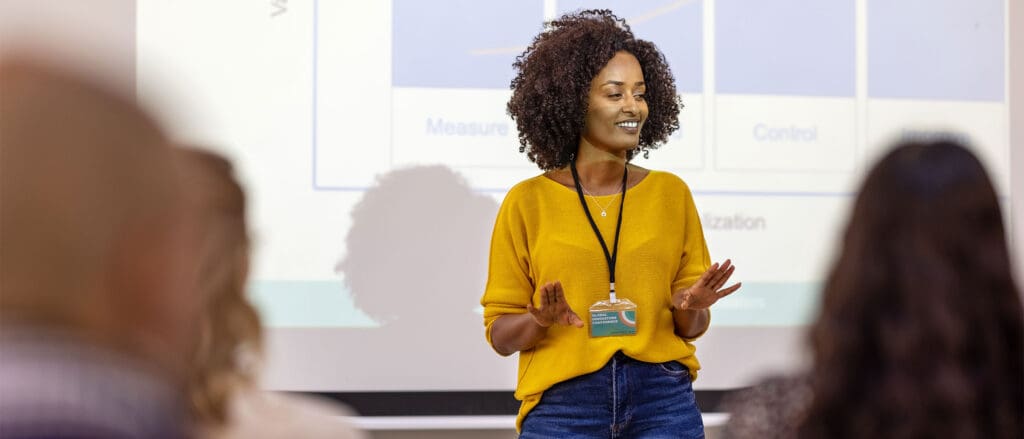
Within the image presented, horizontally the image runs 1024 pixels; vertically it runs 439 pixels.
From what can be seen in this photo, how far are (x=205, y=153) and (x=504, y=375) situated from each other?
7.80ft

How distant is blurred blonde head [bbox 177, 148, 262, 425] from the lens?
1.03m

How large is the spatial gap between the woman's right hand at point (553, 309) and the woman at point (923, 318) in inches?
35.9

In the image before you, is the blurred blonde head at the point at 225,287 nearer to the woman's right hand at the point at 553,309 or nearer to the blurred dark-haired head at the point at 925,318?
the blurred dark-haired head at the point at 925,318

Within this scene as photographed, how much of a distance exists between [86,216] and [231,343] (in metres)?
0.59

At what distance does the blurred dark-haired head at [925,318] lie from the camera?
0.91 meters

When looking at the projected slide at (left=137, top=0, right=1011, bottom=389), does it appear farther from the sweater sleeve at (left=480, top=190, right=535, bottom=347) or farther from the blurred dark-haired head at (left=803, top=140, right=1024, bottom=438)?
the blurred dark-haired head at (left=803, top=140, right=1024, bottom=438)

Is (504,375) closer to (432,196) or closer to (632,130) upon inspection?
(432,196)

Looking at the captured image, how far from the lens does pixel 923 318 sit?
91cm

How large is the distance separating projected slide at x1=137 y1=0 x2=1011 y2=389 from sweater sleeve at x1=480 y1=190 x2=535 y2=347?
1227 millimetres

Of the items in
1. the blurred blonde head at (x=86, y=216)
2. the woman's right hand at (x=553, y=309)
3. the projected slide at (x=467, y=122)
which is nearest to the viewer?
the blurred blonde head at (x=86, y=216)

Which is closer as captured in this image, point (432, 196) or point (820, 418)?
point (820, 418)

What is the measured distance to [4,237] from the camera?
50 cm

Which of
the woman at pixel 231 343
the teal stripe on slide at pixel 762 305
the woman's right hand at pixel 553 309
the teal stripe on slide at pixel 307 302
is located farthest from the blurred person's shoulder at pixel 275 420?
the teal stripe on slide at pixel 762 305

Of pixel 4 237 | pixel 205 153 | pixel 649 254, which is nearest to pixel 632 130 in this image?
pixel 649 254
